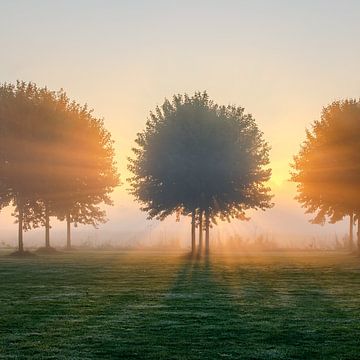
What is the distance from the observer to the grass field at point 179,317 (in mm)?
10562

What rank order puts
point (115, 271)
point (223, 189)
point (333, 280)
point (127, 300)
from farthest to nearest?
point (223, 189) → point (115, 271) → point (333, 280) → point (127, 300)

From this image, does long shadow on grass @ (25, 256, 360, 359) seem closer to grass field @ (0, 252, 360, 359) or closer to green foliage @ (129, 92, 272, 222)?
grass field @ (0, 252, 360, 359)

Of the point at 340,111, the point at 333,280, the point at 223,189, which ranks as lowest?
the point at 333,280

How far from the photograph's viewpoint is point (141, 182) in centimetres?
4594

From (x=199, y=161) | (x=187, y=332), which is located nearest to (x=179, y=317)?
(x=187, y=332)

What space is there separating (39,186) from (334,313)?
3407cm

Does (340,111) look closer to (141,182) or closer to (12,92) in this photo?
(141,182)

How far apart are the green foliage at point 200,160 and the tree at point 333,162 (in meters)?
3.64

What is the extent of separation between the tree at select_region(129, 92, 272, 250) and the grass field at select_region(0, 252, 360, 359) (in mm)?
19670

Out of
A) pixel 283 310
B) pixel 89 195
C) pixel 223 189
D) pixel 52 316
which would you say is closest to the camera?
pixel 52 316

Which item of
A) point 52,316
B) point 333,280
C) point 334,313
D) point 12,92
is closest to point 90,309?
point 52,316

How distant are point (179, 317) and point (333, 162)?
33.1 m

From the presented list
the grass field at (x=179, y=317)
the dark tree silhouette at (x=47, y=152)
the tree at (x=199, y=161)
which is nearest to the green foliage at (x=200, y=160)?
the tree at (x=199, y=161)

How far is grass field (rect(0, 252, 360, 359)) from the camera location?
34.7 ft
